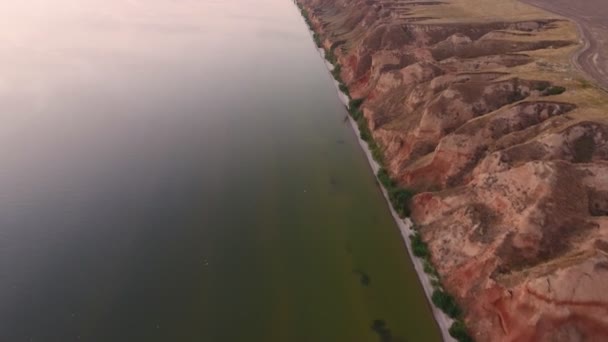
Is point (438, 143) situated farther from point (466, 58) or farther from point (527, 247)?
point (466, 58)

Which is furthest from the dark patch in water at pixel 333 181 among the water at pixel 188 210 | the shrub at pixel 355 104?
the shrub at pixel 355 104

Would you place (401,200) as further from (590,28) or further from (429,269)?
(590,28)

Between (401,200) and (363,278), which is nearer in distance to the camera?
(363,278)

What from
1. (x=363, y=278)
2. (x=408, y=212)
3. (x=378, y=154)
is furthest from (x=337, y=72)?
(x=363, y=278)

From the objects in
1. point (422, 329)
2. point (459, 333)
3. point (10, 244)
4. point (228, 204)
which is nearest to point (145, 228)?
point (228, 204)

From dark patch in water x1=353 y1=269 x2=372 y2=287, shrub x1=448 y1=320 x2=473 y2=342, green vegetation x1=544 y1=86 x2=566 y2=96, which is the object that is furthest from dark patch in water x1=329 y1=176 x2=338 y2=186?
green vegetation x1=544 y1=86 x2=566 y2=96

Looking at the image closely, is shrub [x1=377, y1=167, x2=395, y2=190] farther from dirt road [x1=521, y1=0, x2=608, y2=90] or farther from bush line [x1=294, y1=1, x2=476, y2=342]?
dirt road [x1=521, y1=0, x2=608, y2=90]

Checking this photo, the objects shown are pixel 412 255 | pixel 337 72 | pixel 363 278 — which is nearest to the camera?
pixel 363 278
